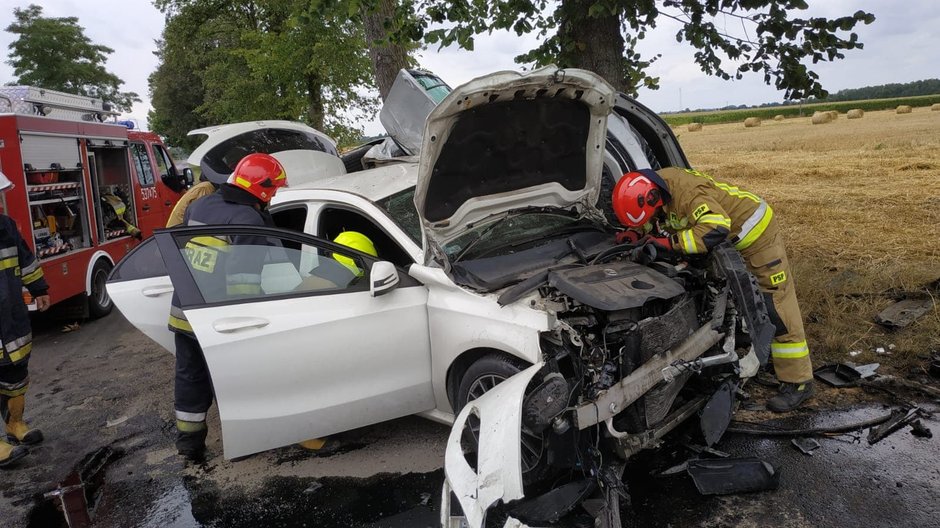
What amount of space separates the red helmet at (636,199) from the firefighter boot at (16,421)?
4.23m

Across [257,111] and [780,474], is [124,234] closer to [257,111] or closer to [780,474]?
[780,474]

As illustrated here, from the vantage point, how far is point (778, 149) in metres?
20.8

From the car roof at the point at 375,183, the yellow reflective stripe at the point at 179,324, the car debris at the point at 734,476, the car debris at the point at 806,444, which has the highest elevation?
the car roof at the point at 375,183

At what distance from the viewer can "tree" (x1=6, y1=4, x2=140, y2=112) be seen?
41.6m

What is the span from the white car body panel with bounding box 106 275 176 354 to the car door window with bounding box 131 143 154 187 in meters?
5.85

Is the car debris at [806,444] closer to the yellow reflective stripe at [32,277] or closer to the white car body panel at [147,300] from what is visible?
the white car body panel at [147,300]

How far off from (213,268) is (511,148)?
6.12ft

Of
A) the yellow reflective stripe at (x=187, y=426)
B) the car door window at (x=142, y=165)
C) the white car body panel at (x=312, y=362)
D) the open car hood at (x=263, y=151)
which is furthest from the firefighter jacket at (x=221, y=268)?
the car door window at (x=142, y=165)

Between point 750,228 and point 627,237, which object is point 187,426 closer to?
point 627,237

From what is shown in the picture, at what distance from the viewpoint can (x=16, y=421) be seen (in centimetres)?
439

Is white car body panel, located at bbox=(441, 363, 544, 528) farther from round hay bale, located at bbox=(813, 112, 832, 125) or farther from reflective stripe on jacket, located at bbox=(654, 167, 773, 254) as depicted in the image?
round hay bale, located at bbox=(813, 112, 832, 125)

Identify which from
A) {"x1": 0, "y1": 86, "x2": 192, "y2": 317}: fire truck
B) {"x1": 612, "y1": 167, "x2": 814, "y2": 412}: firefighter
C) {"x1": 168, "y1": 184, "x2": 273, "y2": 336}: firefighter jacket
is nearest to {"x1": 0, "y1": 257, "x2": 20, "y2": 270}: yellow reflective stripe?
{"x1": 168, "y1": 184, "x2": 273, "y2": 336}: firefighter jacket

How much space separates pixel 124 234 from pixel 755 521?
27.5 ft

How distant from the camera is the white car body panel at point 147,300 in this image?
389 cm
